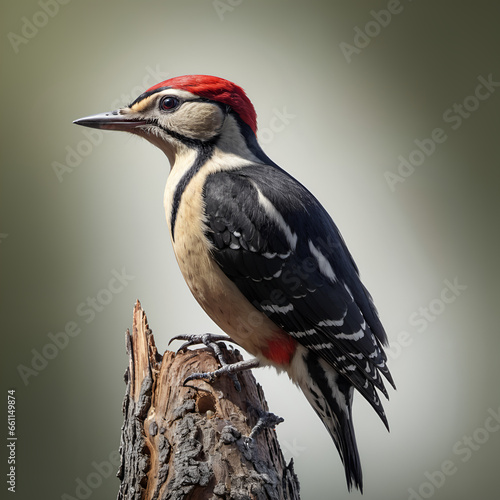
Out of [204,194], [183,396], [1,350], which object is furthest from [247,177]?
[1,350]

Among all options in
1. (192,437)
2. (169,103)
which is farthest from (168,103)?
(192,437)

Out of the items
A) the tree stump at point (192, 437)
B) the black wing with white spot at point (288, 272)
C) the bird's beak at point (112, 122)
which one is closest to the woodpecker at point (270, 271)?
the black wing with white spot at point (288, 272)

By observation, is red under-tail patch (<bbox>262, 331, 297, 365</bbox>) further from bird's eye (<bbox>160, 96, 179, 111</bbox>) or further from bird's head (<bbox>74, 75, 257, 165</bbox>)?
bird's eye (<bbox>160, 96, 179, 111</bbox>)

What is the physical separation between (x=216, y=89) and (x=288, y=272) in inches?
33.6

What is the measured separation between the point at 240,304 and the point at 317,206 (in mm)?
564

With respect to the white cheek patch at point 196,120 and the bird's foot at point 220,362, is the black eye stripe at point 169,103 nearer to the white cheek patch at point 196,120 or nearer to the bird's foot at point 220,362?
the white cheek patch at point 196,120

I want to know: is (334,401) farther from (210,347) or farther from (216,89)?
(216,89)

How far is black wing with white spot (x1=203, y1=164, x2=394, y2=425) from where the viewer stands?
94.6 inches

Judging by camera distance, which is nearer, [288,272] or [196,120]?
[288,272]

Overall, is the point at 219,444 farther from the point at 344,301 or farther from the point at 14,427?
the point at 14,427

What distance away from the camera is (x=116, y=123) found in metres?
2.67

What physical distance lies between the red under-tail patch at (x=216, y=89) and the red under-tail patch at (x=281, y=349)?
98 cm

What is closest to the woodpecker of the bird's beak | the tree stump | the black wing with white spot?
the black wing with white spot

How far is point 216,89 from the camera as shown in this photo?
260cm
